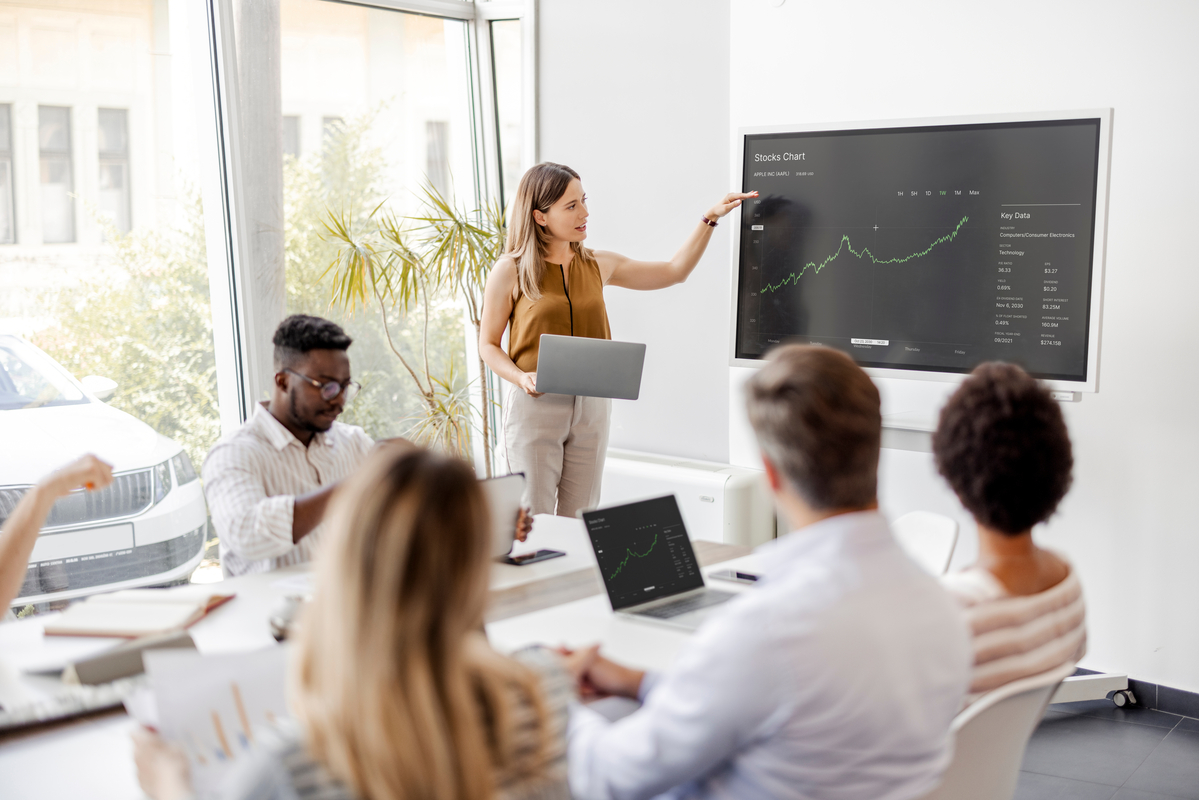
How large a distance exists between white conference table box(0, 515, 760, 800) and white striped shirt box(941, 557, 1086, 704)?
21.3 inches

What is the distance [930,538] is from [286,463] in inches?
60.5

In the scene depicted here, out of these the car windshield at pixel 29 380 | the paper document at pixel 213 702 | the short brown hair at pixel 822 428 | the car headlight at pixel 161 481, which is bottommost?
the car headlight at pixel 161 481

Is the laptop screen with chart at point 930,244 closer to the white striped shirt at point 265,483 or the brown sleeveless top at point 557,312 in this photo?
the brown sleeveless top at point 557,312

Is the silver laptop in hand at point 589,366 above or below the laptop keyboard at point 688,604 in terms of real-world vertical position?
above

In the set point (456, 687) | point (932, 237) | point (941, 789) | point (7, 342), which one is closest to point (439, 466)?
point (456, 687)

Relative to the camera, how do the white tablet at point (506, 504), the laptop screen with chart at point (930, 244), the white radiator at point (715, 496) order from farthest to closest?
the white radiator at point (715, 496)
the laptop screen with chart at point (930, 244)
the white tablet at point (506, 504)

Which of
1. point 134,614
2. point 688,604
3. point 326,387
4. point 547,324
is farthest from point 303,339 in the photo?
point 547,324

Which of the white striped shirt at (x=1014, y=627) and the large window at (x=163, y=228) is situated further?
the large window at (x=163, y=228)

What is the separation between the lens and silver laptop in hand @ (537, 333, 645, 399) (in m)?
3.40

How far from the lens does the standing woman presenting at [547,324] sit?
3.59 metres

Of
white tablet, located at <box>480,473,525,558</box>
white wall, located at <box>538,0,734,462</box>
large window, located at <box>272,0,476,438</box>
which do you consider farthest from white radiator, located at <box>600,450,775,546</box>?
white tablet, located at <box>480,473,525,558</box>

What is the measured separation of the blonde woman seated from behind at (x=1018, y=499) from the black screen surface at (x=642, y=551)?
0.65 meters

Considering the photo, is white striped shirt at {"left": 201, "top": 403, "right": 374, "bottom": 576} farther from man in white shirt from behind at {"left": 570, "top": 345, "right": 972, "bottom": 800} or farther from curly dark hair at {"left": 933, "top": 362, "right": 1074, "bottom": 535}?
curly dark hair at {"left": 933, "top": 362, "right": 1074, "bottom": 535}

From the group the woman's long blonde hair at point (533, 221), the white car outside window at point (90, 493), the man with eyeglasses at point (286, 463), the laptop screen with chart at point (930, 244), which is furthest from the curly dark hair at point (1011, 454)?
the white car outside window at point (90, 493)
